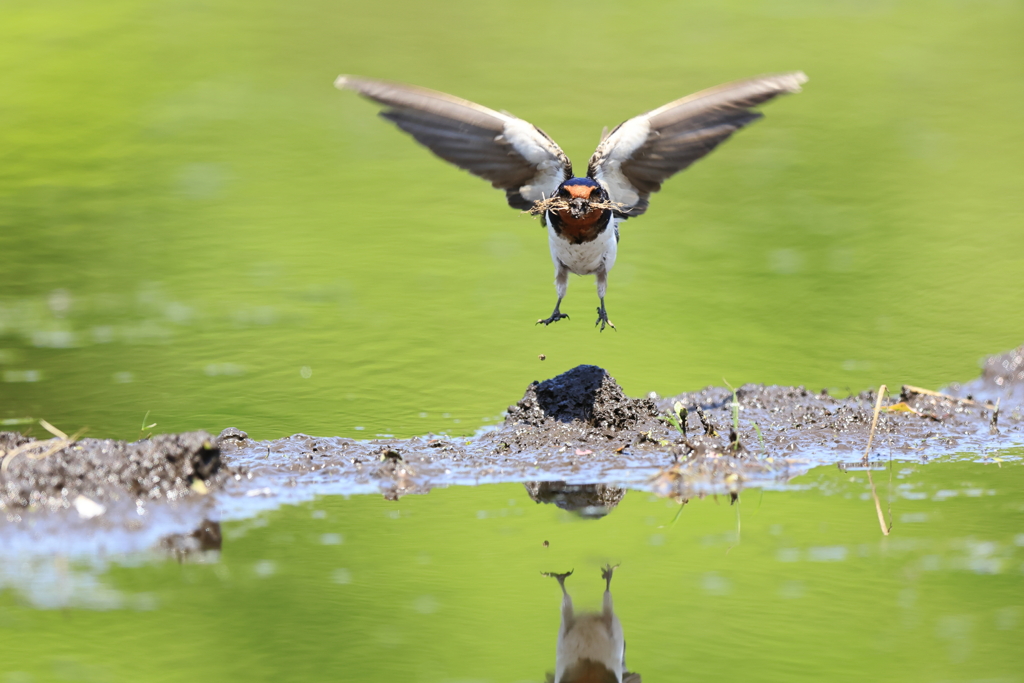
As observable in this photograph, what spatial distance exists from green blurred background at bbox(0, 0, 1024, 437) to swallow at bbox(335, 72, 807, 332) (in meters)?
1.09

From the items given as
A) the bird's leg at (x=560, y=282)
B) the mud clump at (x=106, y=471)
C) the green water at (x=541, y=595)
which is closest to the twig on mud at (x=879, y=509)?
the green water at (x=541, y=595)

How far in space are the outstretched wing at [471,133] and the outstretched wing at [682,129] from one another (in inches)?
11.7

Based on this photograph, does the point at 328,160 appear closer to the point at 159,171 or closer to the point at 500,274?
the point at 159,171

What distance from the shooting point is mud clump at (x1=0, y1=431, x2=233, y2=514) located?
5.07m

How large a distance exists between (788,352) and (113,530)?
4.53 metres

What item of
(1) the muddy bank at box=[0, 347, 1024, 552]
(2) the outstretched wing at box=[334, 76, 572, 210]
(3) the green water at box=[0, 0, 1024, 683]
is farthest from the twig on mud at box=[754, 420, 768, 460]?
(2) the outstretched wing at box=[334, 76, 572, 210]

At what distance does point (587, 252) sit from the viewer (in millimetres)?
6738

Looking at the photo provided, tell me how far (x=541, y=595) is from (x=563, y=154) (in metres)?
3.08

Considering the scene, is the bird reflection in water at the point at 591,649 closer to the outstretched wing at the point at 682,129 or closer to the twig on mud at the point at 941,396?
the twig on mud at the point at 941,396

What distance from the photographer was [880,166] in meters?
12.2

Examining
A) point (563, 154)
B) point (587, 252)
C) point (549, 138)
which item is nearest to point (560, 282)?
point (587, 252)

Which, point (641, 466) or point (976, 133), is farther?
point (976, 133)

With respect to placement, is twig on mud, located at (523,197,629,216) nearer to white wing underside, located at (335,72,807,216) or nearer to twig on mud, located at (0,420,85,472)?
white wing underside, located at (335,72,807,216)

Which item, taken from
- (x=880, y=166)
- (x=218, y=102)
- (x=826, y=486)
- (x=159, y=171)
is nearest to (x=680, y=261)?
(x=880, y=166)
